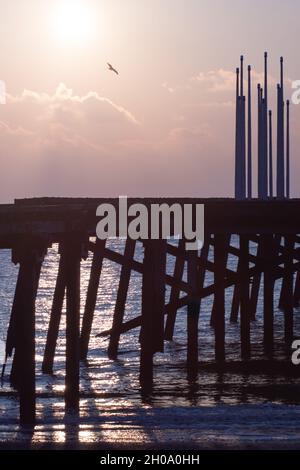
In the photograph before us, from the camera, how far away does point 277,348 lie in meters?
21.3

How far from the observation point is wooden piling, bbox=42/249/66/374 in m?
17.7

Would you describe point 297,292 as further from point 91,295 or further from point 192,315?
point 192,315

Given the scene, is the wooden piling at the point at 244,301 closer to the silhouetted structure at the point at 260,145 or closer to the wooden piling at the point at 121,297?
the wooden piling at the point at 121,297

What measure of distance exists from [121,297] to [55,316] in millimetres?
1861

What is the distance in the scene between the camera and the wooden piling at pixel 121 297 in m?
18.8

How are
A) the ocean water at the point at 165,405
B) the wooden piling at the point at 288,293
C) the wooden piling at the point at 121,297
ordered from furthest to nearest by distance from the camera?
the wooden piling at the point at 288,293
the wooden piling at the point at 121,297
the ocean water at the point at 165,405

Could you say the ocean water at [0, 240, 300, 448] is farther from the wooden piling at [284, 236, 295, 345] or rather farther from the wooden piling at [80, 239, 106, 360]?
the wooden piling at [80, 239, 106, 360]

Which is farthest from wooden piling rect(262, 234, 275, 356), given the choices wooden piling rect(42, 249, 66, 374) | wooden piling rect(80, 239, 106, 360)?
wooden piling rect(42, 249, 66, 374)

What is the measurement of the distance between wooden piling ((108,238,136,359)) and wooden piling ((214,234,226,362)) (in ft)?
4.65

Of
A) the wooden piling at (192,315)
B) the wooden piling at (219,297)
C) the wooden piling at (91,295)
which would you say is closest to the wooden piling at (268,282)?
the wooden piling at (219,297)

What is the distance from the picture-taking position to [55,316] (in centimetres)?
1805

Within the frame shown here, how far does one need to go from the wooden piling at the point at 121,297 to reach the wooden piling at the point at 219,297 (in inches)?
55.9

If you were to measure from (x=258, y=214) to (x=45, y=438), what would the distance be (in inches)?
203

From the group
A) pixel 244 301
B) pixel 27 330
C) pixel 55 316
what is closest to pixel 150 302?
pixel 27 330
